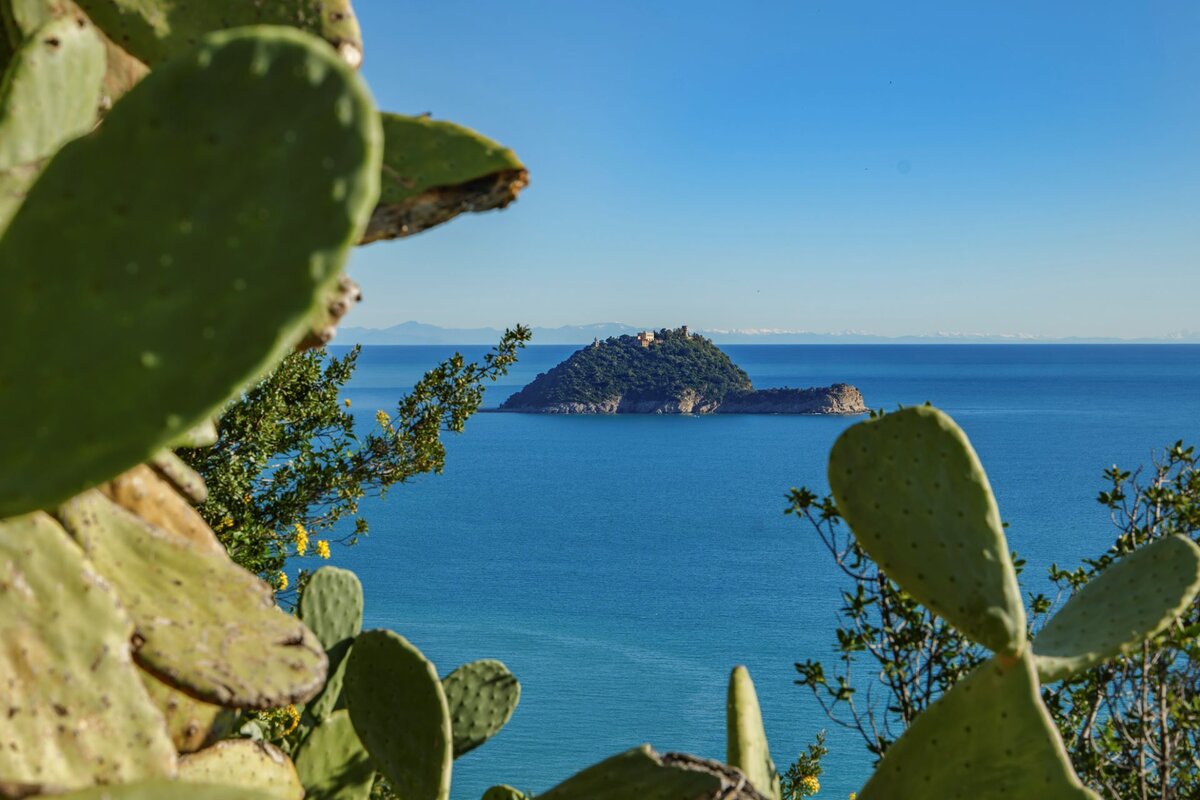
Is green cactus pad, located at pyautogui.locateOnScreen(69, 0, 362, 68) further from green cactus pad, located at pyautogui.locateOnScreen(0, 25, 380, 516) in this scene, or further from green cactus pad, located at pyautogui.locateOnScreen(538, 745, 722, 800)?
green cactus pad, located at pyautogui.locateOnScreen(538, 745, 722, 800)

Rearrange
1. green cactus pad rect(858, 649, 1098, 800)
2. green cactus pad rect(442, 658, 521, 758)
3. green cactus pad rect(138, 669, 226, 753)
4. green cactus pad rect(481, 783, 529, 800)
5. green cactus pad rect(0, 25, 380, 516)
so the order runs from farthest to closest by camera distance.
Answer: green cactus pad rect(442, 658, 521, 758), green cactus pad rect(481, 783, 529, 800), green cactus pad rect(858, 649, 1098, 800), green cactus pad rect(138, 669, 226, 753), green cactus pad rect(0, 25, 380, 516)

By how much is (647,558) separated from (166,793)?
33.9 metres

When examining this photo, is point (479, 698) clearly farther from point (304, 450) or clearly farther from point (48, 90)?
point (304, 450)

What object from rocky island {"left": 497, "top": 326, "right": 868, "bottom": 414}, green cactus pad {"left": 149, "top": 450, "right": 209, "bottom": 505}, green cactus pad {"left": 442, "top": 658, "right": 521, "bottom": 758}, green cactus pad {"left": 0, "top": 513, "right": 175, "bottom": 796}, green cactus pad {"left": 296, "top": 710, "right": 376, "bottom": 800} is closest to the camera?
green cactus pad {"left": 0, "top": 513, "right": 175, "bottom": 796}

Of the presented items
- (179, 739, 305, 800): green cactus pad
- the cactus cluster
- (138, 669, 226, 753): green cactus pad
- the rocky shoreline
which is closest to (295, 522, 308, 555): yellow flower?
the cactus cluster

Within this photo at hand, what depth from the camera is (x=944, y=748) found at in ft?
4.19

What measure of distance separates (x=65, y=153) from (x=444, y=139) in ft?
1.10

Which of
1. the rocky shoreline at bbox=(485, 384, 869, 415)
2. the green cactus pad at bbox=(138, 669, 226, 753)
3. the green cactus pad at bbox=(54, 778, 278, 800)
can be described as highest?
the green cactus pad at bbox=(54, 778, 278, 800)

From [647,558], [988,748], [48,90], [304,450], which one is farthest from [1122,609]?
[647,558]

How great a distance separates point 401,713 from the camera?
140 centimetres

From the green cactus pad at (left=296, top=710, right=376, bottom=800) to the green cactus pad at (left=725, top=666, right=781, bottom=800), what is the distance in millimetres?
533

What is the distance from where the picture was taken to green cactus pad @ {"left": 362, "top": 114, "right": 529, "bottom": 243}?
90 centimetres

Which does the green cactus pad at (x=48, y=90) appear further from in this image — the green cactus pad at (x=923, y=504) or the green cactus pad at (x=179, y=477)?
the green cactus pad at (x=923, y=504)

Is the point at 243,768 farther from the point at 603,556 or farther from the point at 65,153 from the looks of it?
the point at 603,556
